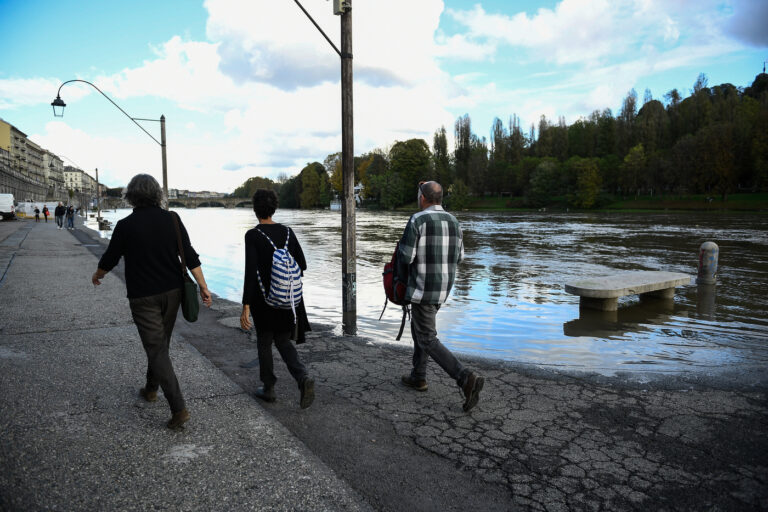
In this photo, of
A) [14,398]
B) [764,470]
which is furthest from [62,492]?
[764,470]

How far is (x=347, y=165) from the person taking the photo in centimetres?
776

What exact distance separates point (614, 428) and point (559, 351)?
3432 mm

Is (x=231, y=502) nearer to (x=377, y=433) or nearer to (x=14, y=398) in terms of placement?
(x=377, y=433)

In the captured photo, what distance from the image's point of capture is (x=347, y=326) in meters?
7.88

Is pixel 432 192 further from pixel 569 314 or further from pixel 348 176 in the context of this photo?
pixel 569 314

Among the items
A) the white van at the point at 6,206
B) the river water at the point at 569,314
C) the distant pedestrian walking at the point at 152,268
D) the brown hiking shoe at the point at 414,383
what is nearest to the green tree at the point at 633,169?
the river water at the point at 569,314

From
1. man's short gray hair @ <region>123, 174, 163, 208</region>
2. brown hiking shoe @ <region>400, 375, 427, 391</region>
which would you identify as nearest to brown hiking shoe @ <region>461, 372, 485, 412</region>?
brown hiking shoe @ <region>400, 375, 427, 391</region>

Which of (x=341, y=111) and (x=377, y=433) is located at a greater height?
(x=341, y=111)

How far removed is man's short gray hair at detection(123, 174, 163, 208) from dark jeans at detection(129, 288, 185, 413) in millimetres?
698

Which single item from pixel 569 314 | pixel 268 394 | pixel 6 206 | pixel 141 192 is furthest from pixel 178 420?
pixel 6 206

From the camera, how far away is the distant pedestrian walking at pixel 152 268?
3.81 meters

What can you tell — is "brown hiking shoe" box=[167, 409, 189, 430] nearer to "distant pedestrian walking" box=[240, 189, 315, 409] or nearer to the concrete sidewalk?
the concrete sidewalk

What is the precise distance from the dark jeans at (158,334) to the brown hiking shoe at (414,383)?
2.10 m

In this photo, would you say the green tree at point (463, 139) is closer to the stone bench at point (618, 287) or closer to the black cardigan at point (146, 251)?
the stone bench at point (618, 287)
